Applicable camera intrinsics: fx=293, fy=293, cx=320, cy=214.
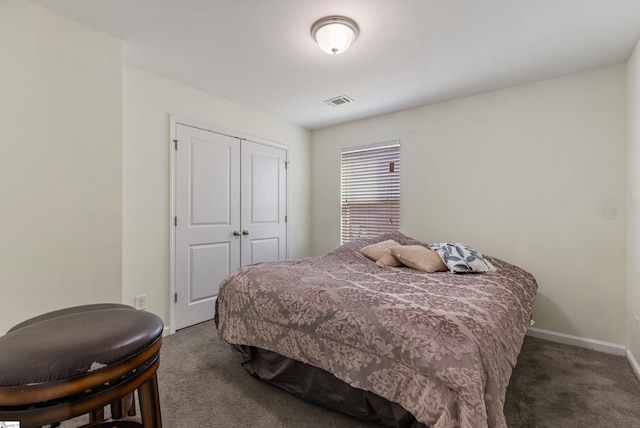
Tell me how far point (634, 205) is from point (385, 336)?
2.36 metres

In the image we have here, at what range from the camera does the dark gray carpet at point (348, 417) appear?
164 centimetres

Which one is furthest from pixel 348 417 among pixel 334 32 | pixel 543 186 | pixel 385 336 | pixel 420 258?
pixel 543 186

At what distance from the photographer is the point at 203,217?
10.5ft

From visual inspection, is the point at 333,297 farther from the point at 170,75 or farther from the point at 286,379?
the point at 170,75

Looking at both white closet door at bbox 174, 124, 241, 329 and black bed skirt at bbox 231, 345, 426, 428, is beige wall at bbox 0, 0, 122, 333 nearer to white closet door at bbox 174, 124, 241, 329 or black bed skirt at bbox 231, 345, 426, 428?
white closet door at bbox 174, 124, 241, 329

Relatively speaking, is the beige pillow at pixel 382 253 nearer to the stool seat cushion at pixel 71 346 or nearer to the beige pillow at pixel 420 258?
the beige pillow at pixel 420 258

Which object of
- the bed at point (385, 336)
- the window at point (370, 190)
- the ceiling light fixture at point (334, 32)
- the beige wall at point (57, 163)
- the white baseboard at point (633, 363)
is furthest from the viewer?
the window at point (370, 190)

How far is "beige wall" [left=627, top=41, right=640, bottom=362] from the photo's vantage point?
7.09 ft

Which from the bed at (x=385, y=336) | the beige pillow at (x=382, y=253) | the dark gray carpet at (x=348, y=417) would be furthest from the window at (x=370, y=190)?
the dark gray carpet at (x=348, y=417)

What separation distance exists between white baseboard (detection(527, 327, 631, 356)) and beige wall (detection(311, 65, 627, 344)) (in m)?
0.05

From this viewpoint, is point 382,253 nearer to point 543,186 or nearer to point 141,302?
point 543,186

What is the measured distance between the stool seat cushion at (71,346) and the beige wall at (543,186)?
3.13 metres

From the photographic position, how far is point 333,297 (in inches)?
66.9

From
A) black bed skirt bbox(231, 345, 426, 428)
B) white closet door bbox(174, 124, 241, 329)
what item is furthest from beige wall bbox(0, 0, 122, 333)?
black bed skirt bbox(231, 345, 426, 428)
